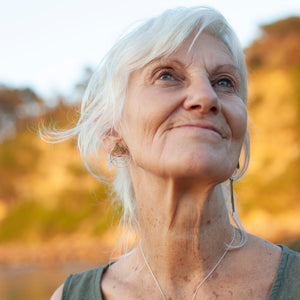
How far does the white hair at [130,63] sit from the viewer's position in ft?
5.44

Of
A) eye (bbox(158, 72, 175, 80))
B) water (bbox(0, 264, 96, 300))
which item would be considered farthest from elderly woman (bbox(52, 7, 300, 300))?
water (bbox(0, 264, 96, 300))

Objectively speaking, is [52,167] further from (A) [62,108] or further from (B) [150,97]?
(B) [150,97]

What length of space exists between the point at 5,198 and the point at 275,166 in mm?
11079

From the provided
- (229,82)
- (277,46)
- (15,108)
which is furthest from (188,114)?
(15,108)

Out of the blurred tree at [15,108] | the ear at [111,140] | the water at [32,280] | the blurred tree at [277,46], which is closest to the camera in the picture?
the ear at [111,140]

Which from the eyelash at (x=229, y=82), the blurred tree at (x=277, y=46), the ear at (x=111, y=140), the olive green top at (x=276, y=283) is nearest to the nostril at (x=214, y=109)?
the eyelash at (x=229, y=82)

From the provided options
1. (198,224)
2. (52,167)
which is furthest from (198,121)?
(52,167)

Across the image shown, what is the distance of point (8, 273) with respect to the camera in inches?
456

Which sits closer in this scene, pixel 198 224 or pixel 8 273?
pixel 198 224

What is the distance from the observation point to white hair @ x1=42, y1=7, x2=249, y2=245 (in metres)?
1.66

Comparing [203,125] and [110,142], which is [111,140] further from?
[203,125]

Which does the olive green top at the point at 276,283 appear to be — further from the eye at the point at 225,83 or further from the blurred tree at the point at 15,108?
the blurred tree at the point at 15,108

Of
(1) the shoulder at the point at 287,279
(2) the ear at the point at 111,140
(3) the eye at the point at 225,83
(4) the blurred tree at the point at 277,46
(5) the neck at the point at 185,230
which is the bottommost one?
(4) the blurred tree at the point at 277,46

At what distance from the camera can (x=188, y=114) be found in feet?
5.09
